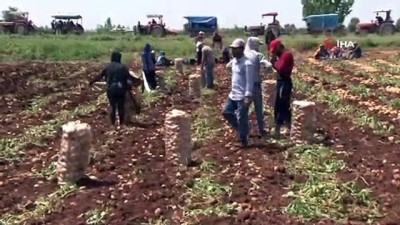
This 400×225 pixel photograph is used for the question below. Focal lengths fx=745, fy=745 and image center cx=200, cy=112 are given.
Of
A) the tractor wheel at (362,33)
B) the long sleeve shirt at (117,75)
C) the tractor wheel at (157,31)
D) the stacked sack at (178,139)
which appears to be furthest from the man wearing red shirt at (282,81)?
the tractor wheel at (157,31)

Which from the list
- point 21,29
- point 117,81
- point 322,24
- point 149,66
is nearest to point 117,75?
point 117,81

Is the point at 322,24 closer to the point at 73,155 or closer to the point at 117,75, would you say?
the point at 117,75

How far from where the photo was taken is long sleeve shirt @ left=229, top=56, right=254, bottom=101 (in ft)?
30.9

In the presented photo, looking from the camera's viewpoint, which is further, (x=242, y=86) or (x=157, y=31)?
(x=157, y=31)

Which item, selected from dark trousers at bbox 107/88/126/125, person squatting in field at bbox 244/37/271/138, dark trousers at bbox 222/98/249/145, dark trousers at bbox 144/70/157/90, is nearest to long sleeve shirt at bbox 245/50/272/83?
person squatting in field at bbox 244/37/271/138

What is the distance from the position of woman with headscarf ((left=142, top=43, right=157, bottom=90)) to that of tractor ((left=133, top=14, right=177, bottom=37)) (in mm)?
29162

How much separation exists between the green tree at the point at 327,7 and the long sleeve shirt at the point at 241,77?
71.3 meters

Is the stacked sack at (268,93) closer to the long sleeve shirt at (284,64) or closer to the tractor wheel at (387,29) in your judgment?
the long sleeve shirt at (284,64)

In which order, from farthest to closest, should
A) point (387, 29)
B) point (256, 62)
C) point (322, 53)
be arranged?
point (387, 29), point (322, 53), point (256, 62)

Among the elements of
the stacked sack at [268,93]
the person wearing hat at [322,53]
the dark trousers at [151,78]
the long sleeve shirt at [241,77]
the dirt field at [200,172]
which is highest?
the long sleeve shirt at [241,77]

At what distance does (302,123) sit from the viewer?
32.3ft

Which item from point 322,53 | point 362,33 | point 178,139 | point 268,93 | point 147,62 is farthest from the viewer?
point 362,33

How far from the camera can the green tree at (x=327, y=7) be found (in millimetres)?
80375

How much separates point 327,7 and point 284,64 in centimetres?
7199
